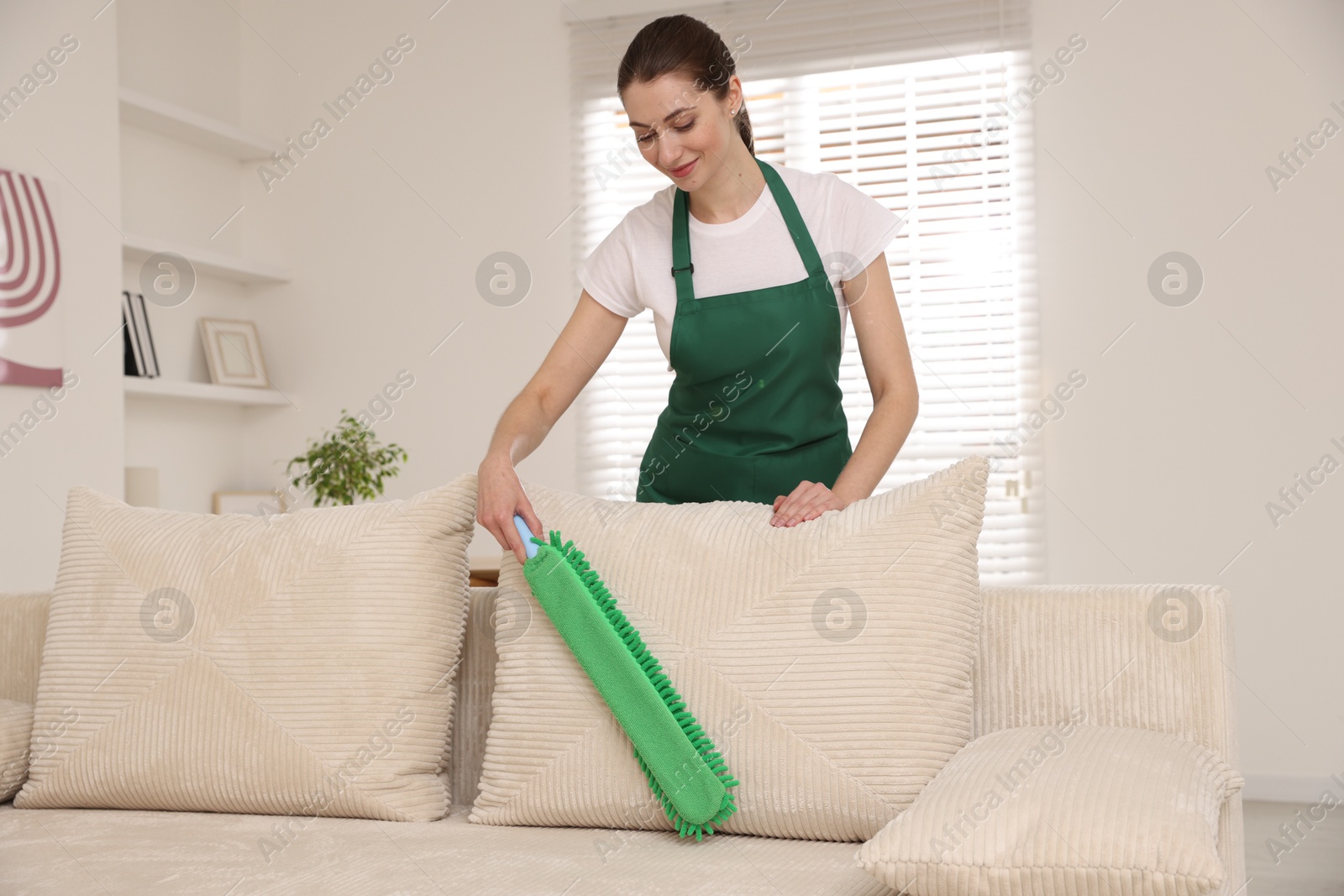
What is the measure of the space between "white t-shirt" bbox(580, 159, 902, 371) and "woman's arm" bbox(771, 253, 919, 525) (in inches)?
1.7

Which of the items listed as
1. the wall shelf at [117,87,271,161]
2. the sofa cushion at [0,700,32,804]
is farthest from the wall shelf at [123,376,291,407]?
the sofa cushion at [0,700,32,804]

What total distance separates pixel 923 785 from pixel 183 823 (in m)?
0.89

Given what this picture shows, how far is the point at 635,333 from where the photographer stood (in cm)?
379

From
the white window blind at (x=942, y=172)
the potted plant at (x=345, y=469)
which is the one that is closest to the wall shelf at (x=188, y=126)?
the potted plant at (x=345, y=469)

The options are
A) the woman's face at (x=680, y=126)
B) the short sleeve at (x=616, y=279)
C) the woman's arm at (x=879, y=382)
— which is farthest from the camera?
the short sleeve at (x=616, y=279)

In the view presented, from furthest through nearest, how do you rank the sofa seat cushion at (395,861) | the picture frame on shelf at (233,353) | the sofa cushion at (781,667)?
the picture frame on shelf at (233,353), the sofa cushion at (781,667), the sofa seat cushion at (395,861)

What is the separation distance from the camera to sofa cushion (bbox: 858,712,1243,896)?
936mm

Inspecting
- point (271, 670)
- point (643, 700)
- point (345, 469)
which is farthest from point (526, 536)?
point (345, 469)

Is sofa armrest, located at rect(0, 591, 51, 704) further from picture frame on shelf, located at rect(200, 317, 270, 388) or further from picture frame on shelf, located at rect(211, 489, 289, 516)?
picture frame on shelf, located at rect(200, 317, 270, 388)

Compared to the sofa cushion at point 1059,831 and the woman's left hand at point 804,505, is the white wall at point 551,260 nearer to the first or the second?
the woman's left hand at point 804,505

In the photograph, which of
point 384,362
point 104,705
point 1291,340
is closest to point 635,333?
point 384,362

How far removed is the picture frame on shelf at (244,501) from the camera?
12.6ft

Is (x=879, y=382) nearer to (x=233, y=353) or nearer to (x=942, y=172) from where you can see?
(x=942, y=172)

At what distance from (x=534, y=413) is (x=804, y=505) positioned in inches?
18.6
